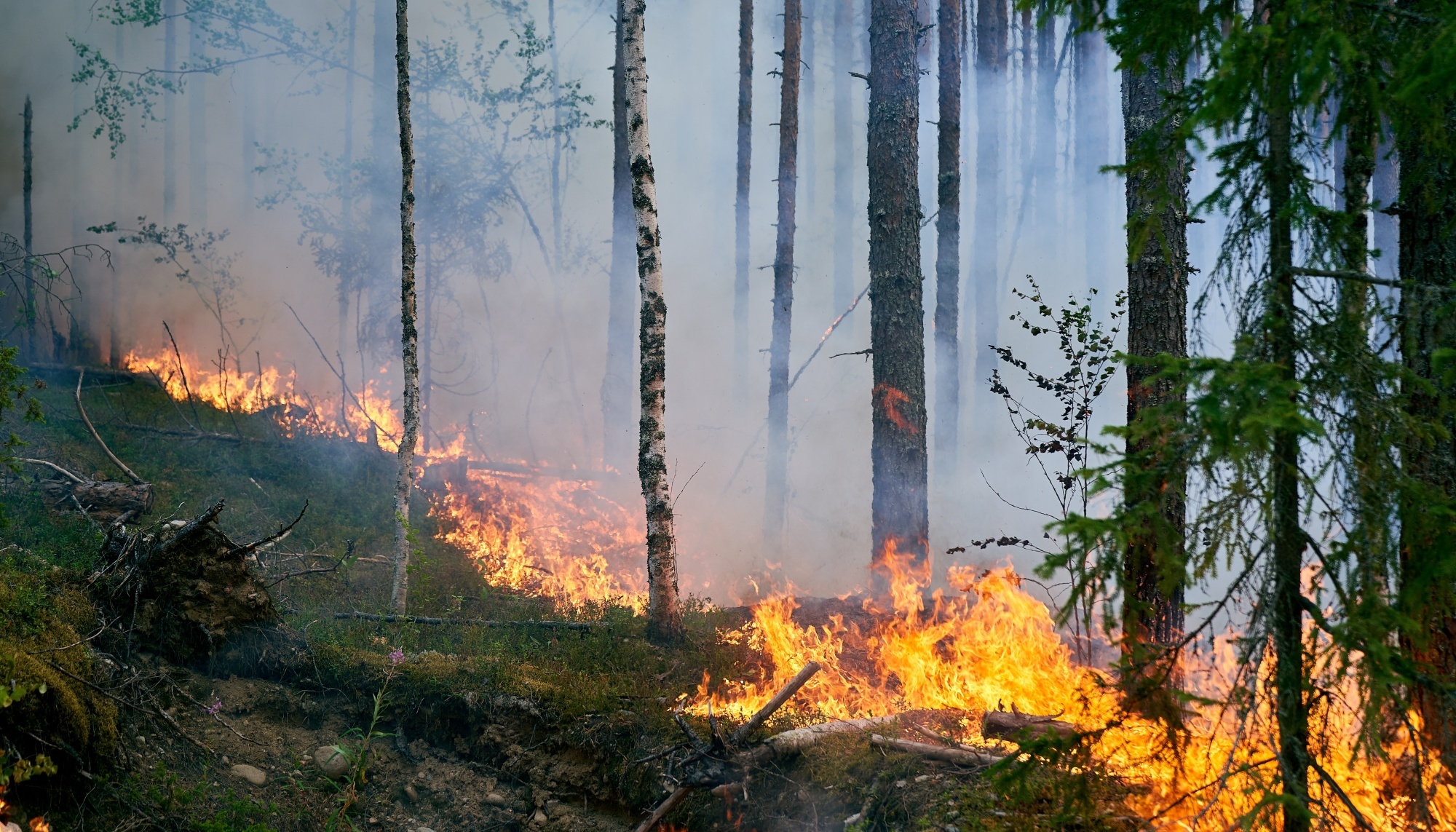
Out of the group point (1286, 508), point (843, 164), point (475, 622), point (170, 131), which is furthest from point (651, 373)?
point (843, 164)

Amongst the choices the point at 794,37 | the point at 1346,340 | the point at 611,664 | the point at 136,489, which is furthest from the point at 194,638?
the point at 794,37

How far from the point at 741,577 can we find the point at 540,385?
12.7 meters

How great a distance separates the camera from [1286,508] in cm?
287

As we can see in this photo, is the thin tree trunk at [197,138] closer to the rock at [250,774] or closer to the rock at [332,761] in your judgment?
the rock at [332,761]

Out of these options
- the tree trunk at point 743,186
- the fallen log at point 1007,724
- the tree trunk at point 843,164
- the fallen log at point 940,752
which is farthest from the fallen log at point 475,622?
the tree trunk at point 843,164

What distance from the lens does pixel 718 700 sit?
6.93 m

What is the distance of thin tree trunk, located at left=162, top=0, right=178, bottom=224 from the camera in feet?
73.9

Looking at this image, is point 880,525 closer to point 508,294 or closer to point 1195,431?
point 1195,431

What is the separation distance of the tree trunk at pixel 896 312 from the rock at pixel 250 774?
7.41 m

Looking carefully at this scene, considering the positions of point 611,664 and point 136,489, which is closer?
point 611,664

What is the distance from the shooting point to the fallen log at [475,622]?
8547mm

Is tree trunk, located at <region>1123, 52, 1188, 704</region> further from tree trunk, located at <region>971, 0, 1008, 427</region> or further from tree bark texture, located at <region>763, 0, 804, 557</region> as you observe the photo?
tree trunk, located at <region>971, 0, 1008, 427</region>

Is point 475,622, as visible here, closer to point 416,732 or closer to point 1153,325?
point 416,732

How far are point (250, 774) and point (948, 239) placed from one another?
1583cm
